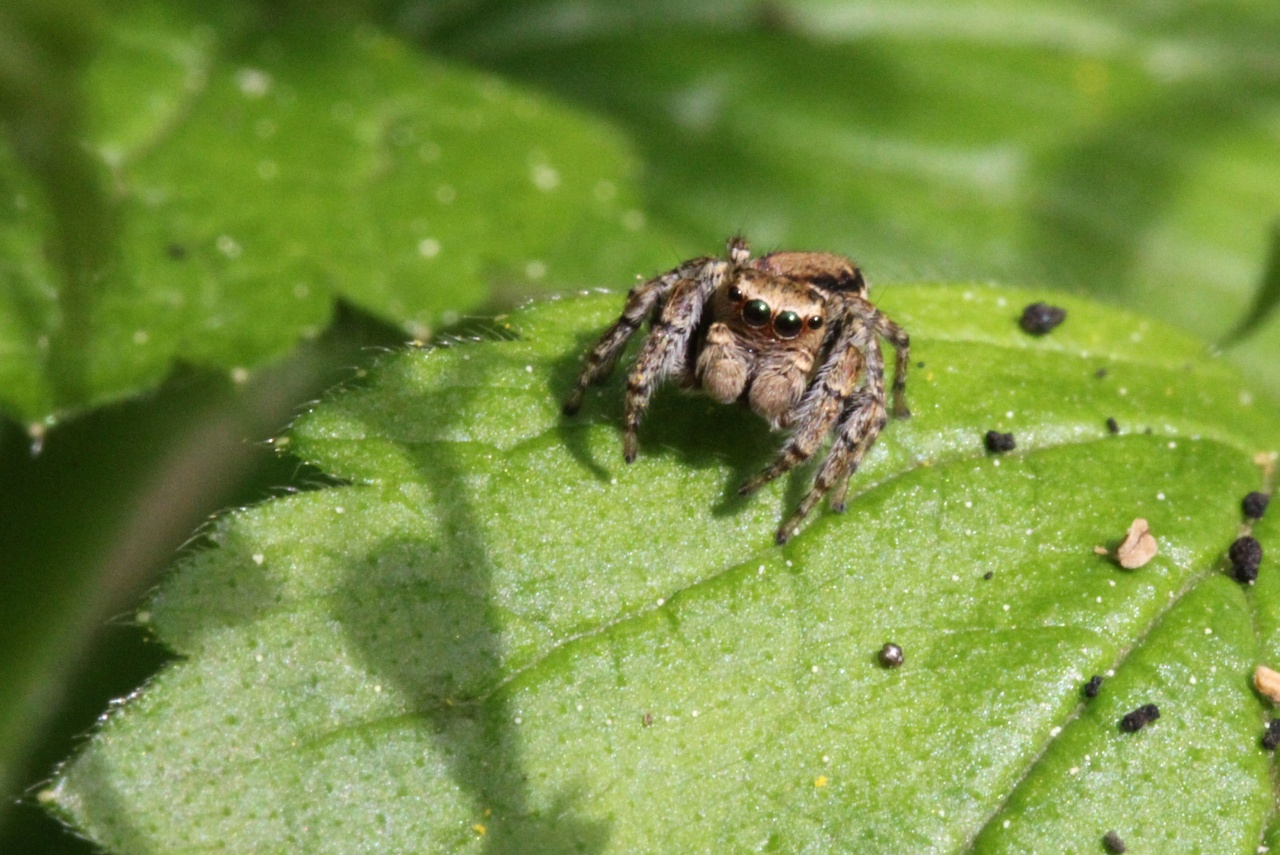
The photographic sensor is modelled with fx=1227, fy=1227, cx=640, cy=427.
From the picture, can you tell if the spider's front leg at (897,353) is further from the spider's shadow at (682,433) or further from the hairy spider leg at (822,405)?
the spider's shadow at (682,433)

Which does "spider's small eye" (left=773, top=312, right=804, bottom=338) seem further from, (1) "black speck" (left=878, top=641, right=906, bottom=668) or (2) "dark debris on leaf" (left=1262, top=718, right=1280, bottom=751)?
(2) "dark debris on leaf" (left=1262, top=718, right=1280, bottom=751)

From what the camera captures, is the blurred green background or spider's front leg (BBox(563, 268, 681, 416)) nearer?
spider's front leg (BBox(563, 268, 681, 416))

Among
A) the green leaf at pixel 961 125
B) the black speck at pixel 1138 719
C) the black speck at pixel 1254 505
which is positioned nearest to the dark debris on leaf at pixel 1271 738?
the black speck at pixel 1138 719

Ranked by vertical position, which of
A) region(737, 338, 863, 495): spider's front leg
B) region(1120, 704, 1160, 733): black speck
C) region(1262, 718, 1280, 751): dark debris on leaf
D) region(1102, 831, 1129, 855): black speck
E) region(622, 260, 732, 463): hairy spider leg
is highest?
region(622, 260, 732, 463): hairy spider leg

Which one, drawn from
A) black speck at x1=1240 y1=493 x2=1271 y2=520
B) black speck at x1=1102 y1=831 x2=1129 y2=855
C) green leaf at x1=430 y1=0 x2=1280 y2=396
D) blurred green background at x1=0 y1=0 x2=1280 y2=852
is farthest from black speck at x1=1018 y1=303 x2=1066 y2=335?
green leaf at x1=430 y1=0 x2=1280 y2=396

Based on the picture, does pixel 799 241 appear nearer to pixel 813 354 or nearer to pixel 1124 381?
pixel 1124 381

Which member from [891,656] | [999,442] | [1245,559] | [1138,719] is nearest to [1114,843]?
[1138,719]

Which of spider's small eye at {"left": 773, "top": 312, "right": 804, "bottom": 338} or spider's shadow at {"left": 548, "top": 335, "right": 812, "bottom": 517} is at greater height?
spider's small eye at {"left": 773, "top": 312, "right": 804, "bottom": 338}
